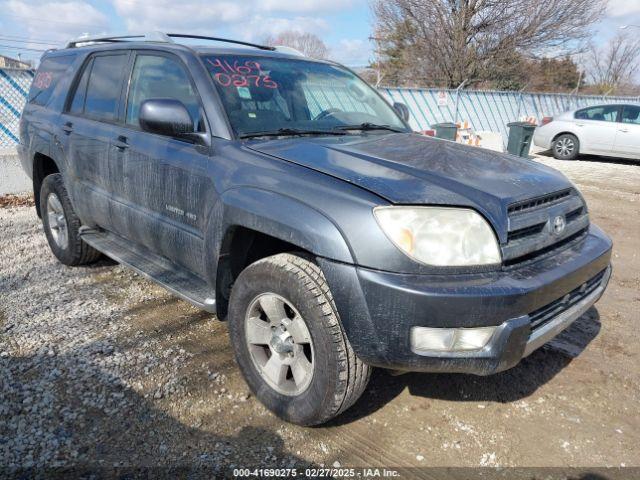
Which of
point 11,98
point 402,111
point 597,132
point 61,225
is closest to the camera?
point 402,111

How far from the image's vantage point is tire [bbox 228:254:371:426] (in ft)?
7.37

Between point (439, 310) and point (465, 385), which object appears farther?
point (465, 385)

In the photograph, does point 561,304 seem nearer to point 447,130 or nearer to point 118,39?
point 118,39

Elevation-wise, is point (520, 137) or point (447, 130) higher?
point (447, 130)

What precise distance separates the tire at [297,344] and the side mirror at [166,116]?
2.88ft

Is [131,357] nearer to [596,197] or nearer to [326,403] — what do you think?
[326,403]

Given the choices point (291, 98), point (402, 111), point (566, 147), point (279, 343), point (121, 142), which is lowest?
point (566, 147)

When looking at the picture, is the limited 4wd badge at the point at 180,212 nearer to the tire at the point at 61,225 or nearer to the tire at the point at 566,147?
the tire at the point at 61,225

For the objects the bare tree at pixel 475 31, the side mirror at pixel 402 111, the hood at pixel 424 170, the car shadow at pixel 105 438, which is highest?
the bare tree at pixel 475 31

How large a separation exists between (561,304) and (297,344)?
1.30m

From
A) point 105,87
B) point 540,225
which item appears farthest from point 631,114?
point 105,87

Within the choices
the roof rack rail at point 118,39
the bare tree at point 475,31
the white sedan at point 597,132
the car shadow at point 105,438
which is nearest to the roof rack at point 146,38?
the roof rack rail at point 118,39

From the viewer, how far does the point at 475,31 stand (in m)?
20.6

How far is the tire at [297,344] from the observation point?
88.4 inches
